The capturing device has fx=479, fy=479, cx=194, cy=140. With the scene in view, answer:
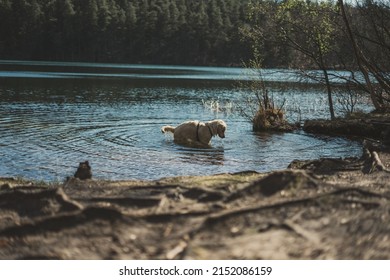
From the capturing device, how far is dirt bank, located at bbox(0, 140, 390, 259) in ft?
17.4

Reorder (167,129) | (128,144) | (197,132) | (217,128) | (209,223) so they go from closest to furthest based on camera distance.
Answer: (209,223) → (128,144) → (197,132) → (217,128) → (167,129)

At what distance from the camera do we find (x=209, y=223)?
578cm

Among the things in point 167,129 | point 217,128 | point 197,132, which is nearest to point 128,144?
point 167,129

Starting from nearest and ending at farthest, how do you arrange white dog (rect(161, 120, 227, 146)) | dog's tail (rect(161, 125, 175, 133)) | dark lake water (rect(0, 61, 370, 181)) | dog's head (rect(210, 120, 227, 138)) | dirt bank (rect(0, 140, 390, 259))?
dirt bank (rect(0, 140, 390, 259)), dark lake water (rect(0, 61, 370, 181)), white dog (rect(161, 120, 227, 146)), dog's head (rect(210, 120, 227, 138)), dog's tail (rect(161, 125, 175, 133))

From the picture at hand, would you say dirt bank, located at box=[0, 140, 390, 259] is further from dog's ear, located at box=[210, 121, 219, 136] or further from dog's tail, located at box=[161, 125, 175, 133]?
dog's tail, located at box=[161, 125, 175, 133]

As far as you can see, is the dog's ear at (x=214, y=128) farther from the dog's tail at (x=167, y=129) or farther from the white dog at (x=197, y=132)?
the dog's tail at (x=167, y=129)

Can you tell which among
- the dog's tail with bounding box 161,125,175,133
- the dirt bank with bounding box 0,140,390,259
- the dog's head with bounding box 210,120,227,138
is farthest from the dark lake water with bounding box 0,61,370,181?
the dirt bank with bounding box 0,140,390,259

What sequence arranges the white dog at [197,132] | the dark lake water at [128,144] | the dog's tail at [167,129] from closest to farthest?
the dark lake water at [128,144], the white dog at [197,132], the dog's tail at [167,129]

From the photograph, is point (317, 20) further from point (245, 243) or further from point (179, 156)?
point (245, 243)

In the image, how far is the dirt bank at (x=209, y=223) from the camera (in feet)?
17.4

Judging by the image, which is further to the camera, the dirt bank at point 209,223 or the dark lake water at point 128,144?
the dark lake water at point 128,144

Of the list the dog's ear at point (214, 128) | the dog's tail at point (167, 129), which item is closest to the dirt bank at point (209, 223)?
the dog's ear at point (214, 128)

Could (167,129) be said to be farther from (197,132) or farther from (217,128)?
(217,128)
